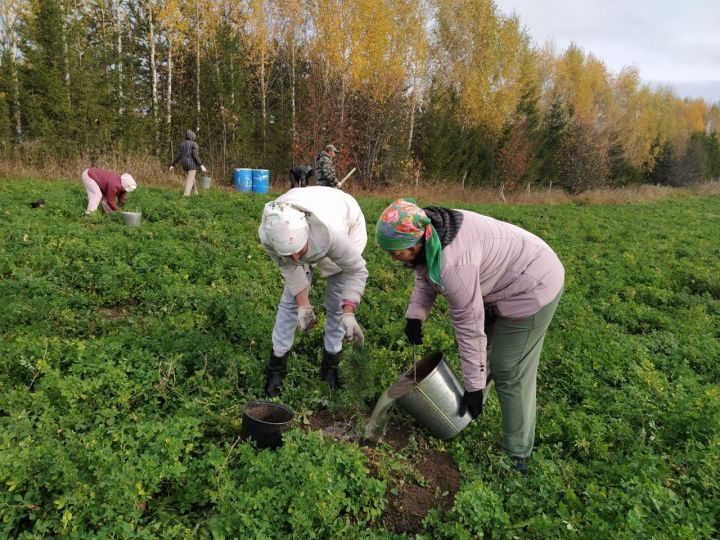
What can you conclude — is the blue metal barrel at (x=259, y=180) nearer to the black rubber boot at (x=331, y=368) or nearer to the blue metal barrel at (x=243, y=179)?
the blue metal barrel at (x=243, y=179)

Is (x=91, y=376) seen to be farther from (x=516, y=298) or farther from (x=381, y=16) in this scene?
(x=381, y=16)

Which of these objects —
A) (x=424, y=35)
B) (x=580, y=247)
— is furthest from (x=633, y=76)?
(x=580, y=247)

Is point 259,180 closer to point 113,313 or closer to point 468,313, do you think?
point 113,313

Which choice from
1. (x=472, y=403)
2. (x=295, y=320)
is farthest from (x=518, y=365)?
(x=295, y=320)

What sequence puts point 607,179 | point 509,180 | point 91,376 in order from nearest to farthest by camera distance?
point 91,376 → point 509,180 → point 607,179

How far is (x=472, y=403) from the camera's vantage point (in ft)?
9.43

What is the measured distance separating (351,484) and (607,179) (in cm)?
3883

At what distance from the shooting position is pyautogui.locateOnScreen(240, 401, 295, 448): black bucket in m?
2.95

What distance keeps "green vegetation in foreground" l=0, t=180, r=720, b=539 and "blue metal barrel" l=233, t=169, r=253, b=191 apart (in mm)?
8616

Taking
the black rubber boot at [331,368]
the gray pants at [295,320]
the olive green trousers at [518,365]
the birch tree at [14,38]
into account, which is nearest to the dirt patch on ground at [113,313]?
the gray pants at [295,320]

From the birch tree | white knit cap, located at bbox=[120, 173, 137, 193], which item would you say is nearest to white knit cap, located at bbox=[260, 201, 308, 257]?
white knit cap, located at bbox=[120, 173, 137, 193]

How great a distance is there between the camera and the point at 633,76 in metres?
41.1

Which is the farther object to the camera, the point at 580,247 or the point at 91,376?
the point at 580,247

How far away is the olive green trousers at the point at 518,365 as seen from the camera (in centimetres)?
281
